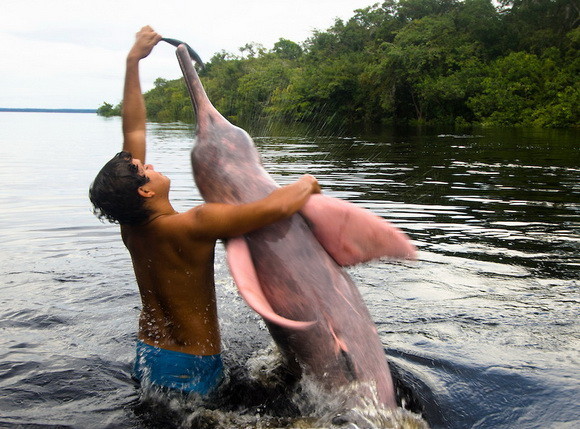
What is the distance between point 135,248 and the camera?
3.62 metres

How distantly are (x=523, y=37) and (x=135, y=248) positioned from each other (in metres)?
40.0

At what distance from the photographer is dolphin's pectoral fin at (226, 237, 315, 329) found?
2.69m

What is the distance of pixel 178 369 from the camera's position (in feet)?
12.1

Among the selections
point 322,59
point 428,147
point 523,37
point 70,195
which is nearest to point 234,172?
point 70,195

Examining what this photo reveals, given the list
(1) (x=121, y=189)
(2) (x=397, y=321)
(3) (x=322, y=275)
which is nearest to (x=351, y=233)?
(3) (x=322, y=275)

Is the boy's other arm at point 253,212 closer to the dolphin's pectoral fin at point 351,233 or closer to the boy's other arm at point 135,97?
the dolphin's pectoral fin at point 351,233

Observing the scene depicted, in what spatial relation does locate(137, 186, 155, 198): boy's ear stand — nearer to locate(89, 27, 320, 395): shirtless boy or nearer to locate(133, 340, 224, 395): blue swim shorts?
locate(89, 27, 320, 395): shirtless boy

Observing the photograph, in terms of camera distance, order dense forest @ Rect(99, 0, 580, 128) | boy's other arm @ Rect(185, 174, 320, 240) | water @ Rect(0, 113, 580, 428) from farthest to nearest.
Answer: dense forest @ Rect(99, 0, 580, 128), water @ Rect(0, 113, 580, 428), boy's other arm @ Rect(185, 174, 320, 240)

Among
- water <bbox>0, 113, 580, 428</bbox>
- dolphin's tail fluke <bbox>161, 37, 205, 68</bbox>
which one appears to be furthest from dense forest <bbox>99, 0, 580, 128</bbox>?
dolphin's tail fluke <bbox>161, 37, 205, 68</bbox>

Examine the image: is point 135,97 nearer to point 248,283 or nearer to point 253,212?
point 253,212

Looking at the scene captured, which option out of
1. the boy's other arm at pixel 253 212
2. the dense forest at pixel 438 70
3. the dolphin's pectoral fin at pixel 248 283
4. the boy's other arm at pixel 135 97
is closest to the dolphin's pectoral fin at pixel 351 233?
the boy's other arm at pixel 253 212

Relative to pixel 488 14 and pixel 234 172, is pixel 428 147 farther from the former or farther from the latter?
pixel 488 14

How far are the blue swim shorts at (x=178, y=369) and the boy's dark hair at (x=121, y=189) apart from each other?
0.92m

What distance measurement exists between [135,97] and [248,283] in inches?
71.1
